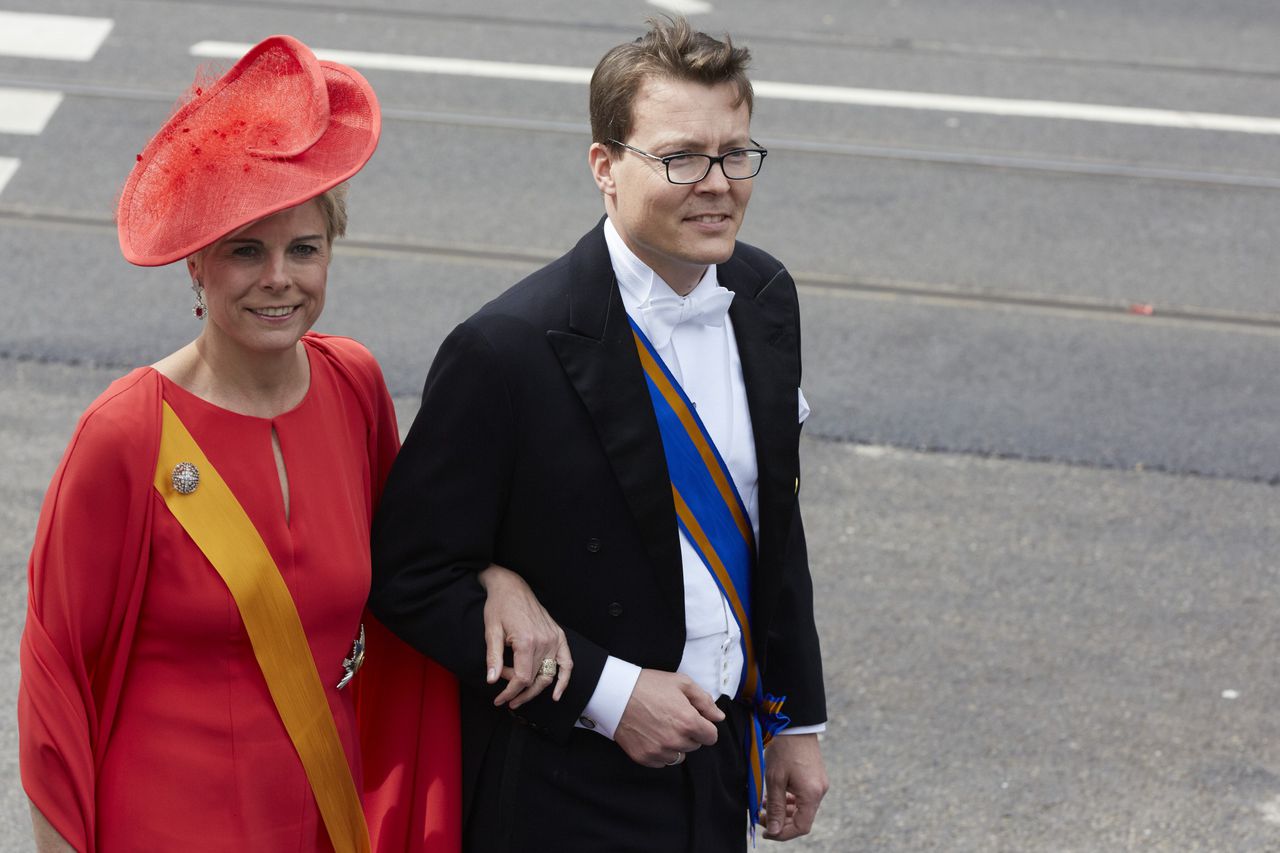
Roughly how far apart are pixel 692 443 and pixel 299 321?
674 millimetres

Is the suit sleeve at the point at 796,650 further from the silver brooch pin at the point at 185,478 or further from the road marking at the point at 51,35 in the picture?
the road marking at the point at 51,35

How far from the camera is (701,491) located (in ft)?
9.23

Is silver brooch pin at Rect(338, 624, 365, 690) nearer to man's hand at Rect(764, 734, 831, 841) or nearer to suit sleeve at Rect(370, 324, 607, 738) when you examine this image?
suit sleeve at Rect(370, 324, 607, 738)

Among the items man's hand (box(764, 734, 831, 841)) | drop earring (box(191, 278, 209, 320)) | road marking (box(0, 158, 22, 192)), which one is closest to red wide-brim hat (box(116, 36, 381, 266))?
drop earring (box(191, 278, 209, 320))

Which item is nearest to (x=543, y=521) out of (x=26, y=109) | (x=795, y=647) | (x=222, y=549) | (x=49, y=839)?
(x=222, y=549)

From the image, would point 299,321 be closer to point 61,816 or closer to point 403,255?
point 61,816

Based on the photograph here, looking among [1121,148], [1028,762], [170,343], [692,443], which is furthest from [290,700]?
[1121,148]

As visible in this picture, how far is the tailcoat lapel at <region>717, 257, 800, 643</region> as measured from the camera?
290cm

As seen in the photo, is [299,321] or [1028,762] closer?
[299,321]

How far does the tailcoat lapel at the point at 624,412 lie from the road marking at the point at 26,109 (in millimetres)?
7356

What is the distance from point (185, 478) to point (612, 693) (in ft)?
2.51

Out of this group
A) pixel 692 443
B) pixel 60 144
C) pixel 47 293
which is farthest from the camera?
pixel 60 144

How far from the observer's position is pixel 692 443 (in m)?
2.80

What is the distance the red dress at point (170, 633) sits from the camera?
7.98ft
